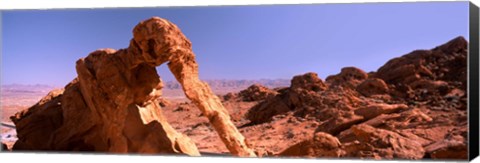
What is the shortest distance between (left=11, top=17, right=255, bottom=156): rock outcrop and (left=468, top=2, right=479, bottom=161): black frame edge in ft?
12.3

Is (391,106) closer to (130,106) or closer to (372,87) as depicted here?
(372,87)

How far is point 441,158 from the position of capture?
9.15m

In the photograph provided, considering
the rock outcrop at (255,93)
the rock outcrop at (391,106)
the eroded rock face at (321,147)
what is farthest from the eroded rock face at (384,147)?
the rock outcrop at (255,93)

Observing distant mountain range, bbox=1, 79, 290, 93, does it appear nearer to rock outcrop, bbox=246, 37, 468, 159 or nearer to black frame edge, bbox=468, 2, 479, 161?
rock outcrop, bbox=246, 37, 468, 159

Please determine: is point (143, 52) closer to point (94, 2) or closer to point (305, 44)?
point (94, 2)

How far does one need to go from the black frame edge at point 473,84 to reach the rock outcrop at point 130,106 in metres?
3.74

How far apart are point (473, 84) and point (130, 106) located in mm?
6349

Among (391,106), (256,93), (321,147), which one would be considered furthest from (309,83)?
(321,147)

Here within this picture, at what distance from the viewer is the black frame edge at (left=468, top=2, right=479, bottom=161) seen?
864cm

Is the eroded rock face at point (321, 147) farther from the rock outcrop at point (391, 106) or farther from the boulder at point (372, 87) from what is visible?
the boulder at point (372, 87)

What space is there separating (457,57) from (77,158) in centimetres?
1095

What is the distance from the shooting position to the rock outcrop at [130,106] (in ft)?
33.7

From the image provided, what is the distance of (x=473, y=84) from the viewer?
8.67 metres

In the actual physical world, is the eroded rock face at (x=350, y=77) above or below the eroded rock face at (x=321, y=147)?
above
